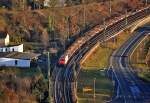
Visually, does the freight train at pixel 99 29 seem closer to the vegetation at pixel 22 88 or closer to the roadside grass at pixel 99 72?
the roadside grass at pixel 99 72

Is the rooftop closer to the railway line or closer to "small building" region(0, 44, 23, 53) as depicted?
"small building" region(0, 44, 23, 53)

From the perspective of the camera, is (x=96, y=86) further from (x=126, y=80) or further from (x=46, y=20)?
(x=46, y=20)

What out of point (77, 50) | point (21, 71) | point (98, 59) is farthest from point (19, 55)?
point (98, 59)

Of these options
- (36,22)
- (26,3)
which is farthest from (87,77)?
(26,3)

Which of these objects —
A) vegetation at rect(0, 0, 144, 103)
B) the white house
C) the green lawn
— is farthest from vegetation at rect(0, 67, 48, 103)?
the white house

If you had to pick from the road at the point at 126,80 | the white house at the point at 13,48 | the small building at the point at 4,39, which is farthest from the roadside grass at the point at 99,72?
the small building at the point at 4,39
